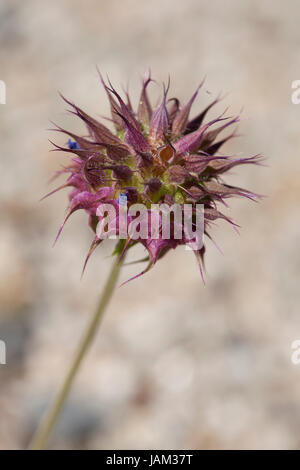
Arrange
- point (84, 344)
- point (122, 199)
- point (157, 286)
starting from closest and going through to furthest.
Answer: point (122, 199)
point (84, 344)
point (157, 286)

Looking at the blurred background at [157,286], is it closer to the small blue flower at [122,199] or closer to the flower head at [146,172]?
the flower head at [146,172]

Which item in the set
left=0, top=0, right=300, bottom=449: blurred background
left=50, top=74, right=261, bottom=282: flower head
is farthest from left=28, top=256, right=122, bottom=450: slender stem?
left=0, top=0, right=300, bottom=449: blurred background

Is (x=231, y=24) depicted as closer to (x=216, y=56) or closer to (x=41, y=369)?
(x=216, y=56)

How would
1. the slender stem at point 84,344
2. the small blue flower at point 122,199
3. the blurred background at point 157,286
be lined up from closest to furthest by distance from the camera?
the small blue flower at point 122,199 → the slender stem at point 84,344 → the blurred background at point 157,286

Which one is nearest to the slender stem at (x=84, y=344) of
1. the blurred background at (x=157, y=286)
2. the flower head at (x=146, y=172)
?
the flower head at (x=146, y=172)

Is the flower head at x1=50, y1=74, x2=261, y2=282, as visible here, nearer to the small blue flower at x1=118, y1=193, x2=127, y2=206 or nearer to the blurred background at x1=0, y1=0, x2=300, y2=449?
the small blue flower at x1=118, y1=193, x2=127, y2=206

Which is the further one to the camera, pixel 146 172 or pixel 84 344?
pixel 84 344

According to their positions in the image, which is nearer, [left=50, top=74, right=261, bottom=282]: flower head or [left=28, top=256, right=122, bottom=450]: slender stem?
[left=50, top=74, right=261, bottom=282]: flower head

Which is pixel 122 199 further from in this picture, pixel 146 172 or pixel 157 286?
pixel 157 286

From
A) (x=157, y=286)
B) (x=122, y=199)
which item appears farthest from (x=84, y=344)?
(x=157, y=286)

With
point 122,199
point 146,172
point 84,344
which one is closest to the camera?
point 122,199
